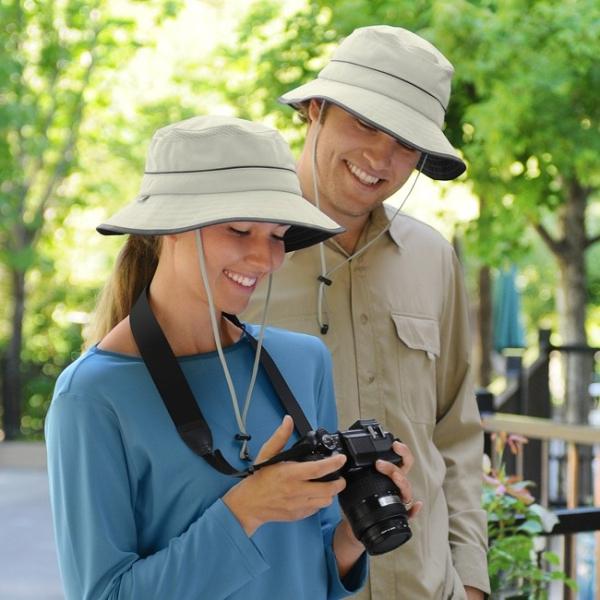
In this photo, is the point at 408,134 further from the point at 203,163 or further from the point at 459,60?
the point at 459,60

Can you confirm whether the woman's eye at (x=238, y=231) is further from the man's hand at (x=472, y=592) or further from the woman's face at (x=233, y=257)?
the man's hand at (x=472, y=592)

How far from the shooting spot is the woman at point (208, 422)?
1598 millimetres

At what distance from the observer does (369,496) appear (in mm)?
1743

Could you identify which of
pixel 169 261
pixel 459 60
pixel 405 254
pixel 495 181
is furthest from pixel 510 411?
pixel 169 261

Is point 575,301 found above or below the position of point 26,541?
above

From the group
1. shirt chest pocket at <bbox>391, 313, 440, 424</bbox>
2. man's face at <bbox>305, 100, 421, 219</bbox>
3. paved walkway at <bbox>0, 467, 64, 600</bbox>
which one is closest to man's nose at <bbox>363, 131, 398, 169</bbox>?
man's face at <bbox>305, 100, 421, 219</bbox>

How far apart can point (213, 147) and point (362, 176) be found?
26.6 inches

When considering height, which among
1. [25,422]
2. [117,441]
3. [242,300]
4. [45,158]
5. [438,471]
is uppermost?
[45,158]

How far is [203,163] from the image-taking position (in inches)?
66.6

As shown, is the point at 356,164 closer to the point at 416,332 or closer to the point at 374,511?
the point at 416,332

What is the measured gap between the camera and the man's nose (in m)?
2.29

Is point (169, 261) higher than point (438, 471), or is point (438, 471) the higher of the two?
point (169, 261)

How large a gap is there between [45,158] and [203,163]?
42.3 feet

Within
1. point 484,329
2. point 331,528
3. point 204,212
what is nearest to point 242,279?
point 204,212
